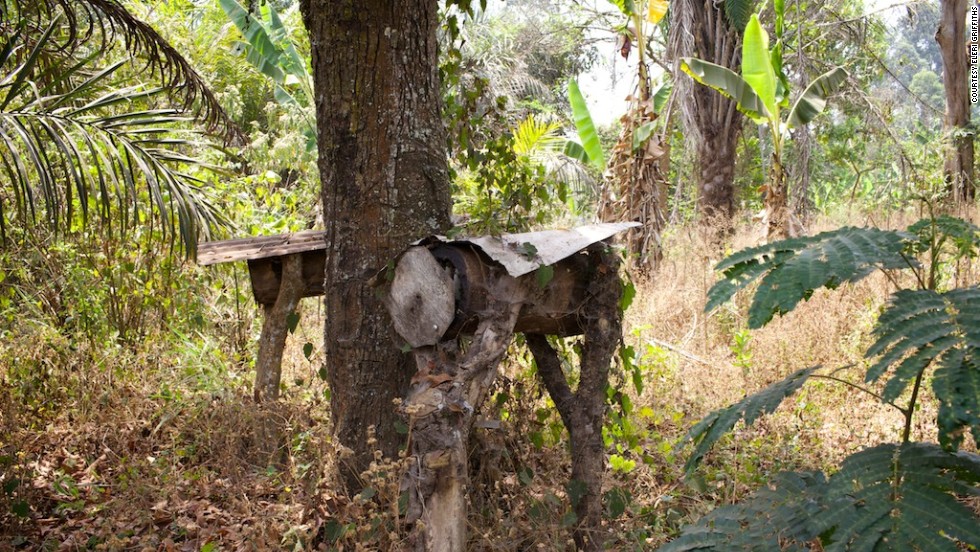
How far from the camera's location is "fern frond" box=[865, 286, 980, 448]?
6.43ft

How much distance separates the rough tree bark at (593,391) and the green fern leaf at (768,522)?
3.21ft

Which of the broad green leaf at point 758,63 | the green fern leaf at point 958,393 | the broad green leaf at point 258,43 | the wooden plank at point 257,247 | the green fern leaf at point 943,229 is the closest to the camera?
the green fern leaf at point 958,393

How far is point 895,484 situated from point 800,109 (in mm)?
8161

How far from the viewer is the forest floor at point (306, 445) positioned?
3531 millimetres

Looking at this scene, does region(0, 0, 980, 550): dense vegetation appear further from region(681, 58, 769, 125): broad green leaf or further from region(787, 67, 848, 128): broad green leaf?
region(787, 67, 848, 128): broad green leaf

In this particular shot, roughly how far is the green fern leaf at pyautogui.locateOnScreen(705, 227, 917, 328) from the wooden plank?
2573mm

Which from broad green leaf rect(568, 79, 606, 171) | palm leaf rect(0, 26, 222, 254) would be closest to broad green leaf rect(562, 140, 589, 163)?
broad green leaf rect(568, 79, 606, 171)

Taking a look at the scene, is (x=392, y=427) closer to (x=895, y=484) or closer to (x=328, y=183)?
(x=328, y=183)

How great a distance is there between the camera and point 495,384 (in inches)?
164

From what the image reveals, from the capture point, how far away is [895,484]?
2246mm

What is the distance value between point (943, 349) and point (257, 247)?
3491 mm

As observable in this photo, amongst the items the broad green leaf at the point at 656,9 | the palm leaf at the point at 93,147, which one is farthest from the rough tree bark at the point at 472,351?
the broad green leaf at the point at 656,9

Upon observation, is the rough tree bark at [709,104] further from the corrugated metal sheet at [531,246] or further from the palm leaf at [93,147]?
the corrugated metal sheet at [531,246]

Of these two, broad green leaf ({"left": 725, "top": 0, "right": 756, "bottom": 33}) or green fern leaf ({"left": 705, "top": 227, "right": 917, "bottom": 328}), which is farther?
broad green leaf ({"left": 725, "top": 0, "right": 756, "bottom": 33})
